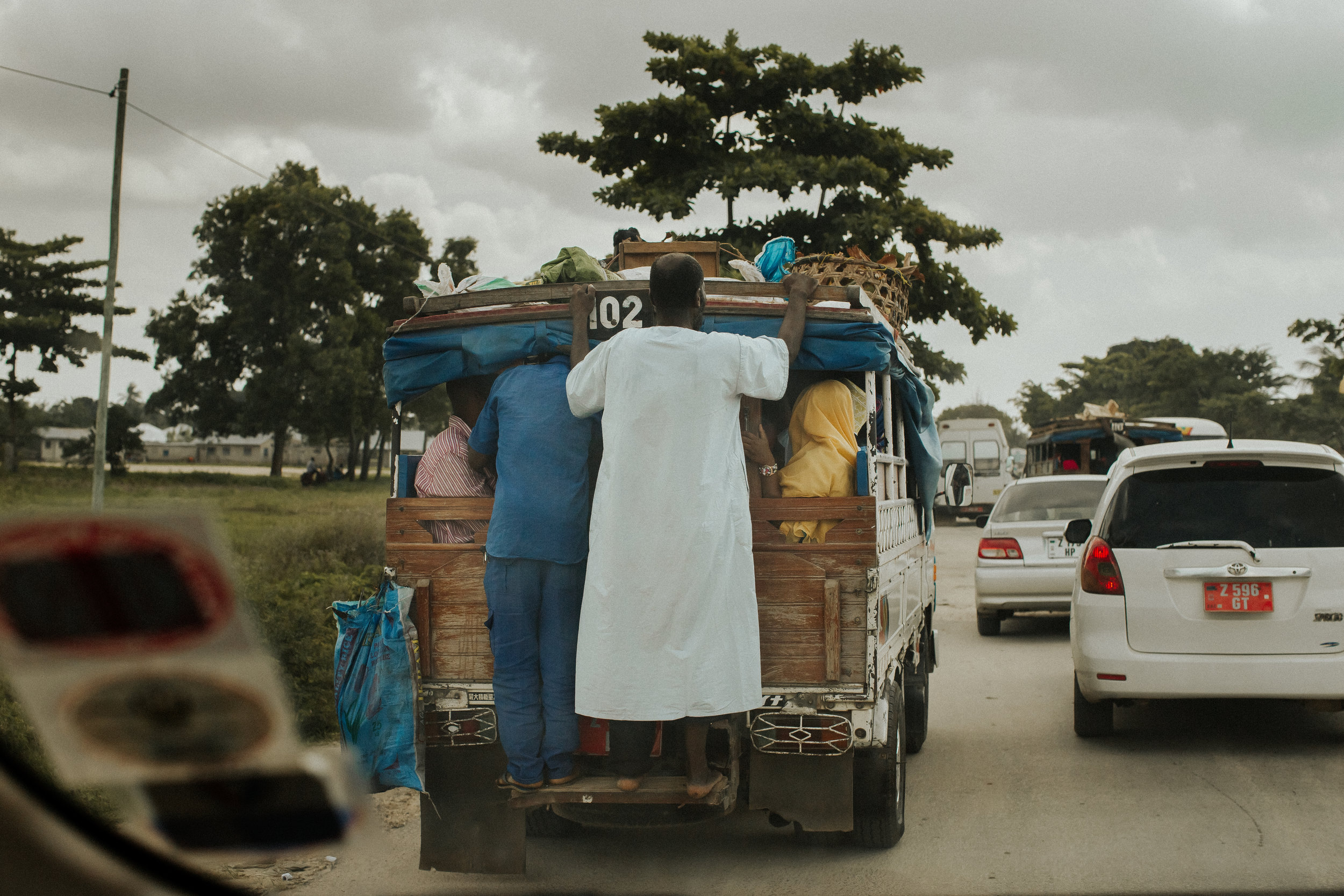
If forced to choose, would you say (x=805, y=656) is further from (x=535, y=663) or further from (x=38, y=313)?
(x=38, y=313)

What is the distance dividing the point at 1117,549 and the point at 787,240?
2586mm

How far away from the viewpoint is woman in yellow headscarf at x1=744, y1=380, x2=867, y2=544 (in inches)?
188

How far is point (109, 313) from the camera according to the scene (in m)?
3.14

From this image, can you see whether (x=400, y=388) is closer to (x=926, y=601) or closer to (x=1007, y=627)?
(x=926, y=601)

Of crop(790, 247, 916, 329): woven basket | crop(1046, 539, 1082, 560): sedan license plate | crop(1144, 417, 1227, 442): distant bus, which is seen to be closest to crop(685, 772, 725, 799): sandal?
crop(790, 247, 916, 329): woven basket

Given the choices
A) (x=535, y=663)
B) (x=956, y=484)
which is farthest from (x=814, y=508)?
(x=956, y=484)

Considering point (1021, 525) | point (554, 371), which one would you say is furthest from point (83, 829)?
point (1021, 525)

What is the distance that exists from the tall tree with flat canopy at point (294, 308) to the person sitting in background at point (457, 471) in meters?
30.1

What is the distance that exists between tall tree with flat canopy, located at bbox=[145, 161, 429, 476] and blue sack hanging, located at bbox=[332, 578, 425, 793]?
30977 mm

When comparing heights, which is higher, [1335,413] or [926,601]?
[1335,413]

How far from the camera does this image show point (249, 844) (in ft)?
6.37

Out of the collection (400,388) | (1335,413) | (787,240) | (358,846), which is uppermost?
(1335,413)

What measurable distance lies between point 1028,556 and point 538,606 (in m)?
8.64

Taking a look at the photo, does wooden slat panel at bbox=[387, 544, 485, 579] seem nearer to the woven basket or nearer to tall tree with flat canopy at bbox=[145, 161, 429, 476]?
the woven basket
